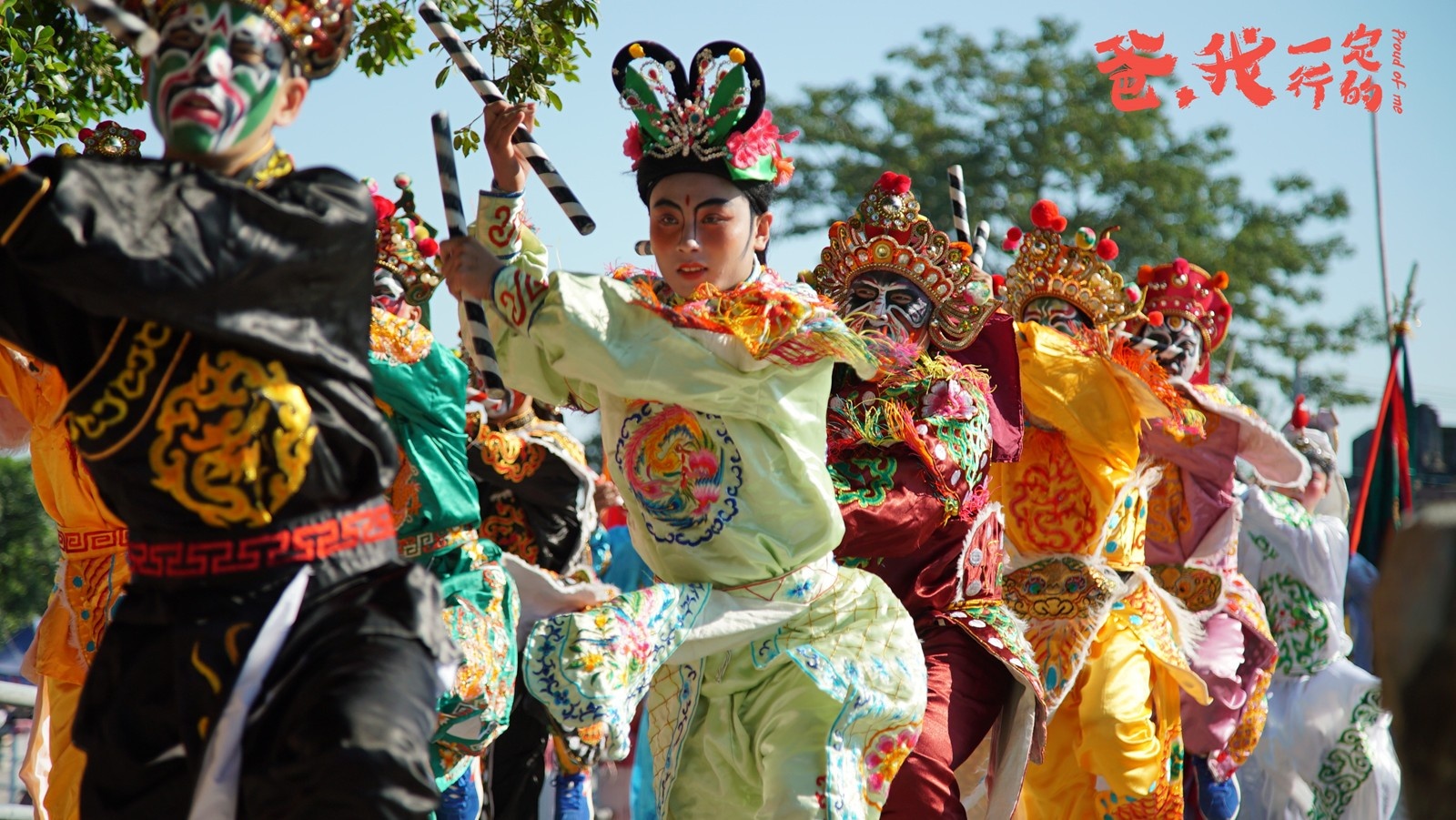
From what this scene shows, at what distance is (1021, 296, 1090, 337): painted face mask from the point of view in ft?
23.6

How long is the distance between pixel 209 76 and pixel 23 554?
16.8 m

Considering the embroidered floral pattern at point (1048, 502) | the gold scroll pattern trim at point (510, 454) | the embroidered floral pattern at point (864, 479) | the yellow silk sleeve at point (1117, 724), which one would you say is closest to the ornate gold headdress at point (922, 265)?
the embroidered floral pattern at point (864, 479)

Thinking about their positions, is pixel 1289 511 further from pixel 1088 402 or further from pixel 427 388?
pixel 427 388

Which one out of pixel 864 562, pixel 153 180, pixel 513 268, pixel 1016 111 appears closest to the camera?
pixel 153 180

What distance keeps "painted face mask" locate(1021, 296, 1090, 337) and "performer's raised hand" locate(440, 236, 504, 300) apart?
11.0 feet

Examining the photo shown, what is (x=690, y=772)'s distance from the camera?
4855 mm

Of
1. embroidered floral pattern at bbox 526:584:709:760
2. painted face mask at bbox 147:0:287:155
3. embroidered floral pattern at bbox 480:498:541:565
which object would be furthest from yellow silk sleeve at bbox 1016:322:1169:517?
painted face mask at bbox 147:0:287:155

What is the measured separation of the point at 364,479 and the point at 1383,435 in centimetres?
995

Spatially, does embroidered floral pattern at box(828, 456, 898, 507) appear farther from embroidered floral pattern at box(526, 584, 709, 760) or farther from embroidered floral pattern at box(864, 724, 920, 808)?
embroidered floral pattern at box(526, 584, 709, 760)

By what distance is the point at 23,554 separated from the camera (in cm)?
1873

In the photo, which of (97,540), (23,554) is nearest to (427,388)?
(97,540)

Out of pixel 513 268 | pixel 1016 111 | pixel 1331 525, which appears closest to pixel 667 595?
pixel 513 268

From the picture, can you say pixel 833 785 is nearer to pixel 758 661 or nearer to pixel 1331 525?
pixel 758 661

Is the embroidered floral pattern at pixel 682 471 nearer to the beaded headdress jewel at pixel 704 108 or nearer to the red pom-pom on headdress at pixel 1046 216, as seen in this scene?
the beaded headdress jewel at pixel 704 108
